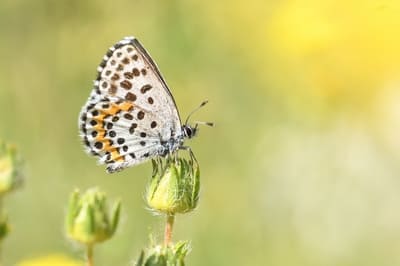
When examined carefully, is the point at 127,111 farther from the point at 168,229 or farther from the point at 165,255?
the point at 165,255

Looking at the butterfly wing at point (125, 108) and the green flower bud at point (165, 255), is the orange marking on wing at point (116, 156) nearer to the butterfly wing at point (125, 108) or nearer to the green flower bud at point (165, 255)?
the butterfly wing at point (125, 108)

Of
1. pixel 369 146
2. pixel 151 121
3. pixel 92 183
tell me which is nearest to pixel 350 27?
pixel 369 146

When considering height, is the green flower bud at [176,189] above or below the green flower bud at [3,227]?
above

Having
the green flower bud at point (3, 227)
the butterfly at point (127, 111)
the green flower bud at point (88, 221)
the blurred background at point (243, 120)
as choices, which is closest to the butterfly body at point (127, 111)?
the butterfly at point (127, 111)

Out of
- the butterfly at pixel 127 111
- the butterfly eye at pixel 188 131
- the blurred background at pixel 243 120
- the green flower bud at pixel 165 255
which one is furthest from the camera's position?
the blurred background at pixel 243 120

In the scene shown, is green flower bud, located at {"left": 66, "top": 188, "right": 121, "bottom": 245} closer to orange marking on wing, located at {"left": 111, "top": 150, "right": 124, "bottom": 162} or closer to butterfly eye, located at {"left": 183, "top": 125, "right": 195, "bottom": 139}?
orange marking on wing, located at {"left": 111, "top": 150, "right": 124, "bottom": 162}

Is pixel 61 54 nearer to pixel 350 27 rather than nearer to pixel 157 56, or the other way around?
pixel 157 56

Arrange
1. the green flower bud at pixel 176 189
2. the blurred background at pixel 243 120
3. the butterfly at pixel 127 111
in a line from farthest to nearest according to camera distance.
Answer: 1. the blurred background at pixel 243 120
2. the butterfly at pixel 127 111
3. the green flower bud at pixel 176 189
